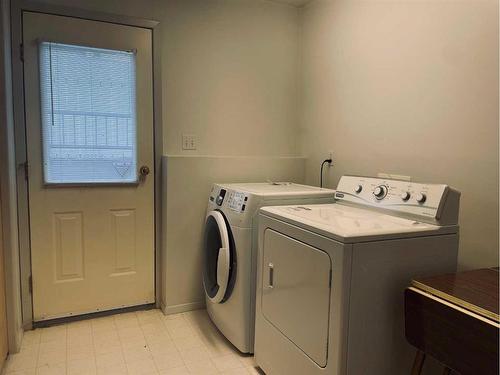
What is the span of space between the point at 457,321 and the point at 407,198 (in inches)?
25.8

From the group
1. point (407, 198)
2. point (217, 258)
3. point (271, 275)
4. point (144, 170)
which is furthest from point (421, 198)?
point (144, 170)

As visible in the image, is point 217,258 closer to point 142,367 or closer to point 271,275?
point 271,275

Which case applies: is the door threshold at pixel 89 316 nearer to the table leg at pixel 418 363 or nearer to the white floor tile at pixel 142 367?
the white floor tile at pixel 142 367

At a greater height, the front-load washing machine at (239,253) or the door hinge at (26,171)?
the door hinge at (26,171)

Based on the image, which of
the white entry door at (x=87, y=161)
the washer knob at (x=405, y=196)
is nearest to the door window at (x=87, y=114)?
the white entry door at (x=87, y=161)

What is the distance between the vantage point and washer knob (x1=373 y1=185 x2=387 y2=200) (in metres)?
1.76

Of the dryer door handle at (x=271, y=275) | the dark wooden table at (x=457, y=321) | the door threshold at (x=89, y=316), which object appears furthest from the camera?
the door threshold at (x=89, y=316)

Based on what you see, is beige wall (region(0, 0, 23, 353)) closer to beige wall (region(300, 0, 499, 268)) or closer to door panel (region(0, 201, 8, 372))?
door panel (region(0, 201, 8, 372))

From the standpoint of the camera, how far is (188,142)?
2.56m

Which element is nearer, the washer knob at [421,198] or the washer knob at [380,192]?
the washer knob at [421,198]

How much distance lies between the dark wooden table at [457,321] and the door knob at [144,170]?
179 cm

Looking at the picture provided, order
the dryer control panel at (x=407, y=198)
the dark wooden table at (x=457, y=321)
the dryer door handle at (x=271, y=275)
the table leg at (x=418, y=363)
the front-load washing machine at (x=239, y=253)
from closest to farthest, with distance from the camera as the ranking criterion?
the dark wooden table at (x=457, y=321) → the table leg at (x=418, y=363) → the dryer control panel at (x=407, y=198) → the dryer door handle at (x=271, y=275) → the front-load washing machine at (x=239, y=253)

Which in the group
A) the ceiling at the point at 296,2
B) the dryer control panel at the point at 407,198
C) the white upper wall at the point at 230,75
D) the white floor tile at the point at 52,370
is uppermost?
the ceiling at the point at 296,2

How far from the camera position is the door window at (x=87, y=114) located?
2.21 meters
